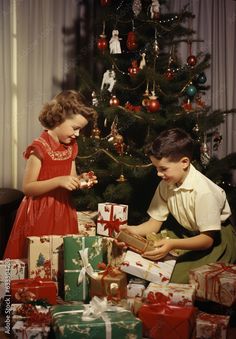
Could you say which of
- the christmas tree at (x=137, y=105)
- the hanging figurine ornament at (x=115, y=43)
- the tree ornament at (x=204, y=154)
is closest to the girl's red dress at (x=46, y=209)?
the christmas tree at (x=137, y=105)

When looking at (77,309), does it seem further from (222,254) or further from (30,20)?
(30,20)

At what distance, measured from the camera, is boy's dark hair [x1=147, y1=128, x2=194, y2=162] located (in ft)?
9.51

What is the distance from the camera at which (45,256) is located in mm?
2971

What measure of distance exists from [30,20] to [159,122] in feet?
4.34

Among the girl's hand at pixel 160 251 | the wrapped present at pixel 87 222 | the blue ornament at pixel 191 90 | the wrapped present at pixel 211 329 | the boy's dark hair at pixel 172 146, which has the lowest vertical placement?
the wrapped present at pixel 211 329

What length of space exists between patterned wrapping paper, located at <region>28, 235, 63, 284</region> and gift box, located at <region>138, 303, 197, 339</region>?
27.3 inches

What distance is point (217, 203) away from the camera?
289 cm

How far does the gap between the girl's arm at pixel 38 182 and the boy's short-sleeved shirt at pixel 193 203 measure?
0.49 meters

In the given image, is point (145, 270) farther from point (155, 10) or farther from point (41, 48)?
point (41, 48)

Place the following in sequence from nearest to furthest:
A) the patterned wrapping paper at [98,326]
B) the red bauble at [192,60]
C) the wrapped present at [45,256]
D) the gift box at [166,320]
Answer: the patterned wrapping paper at [98,326] < the gift box at [166,320] < the wrapped present at [45,256] < the red bauble at [192,60]

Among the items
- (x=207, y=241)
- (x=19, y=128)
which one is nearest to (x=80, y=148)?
(x=19, y=128)

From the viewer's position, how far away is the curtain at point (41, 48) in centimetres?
394

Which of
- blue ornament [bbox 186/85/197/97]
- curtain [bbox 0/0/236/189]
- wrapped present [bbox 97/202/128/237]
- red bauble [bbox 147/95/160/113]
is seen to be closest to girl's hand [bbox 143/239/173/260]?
wrapped present [bbox 97/202/128/237]

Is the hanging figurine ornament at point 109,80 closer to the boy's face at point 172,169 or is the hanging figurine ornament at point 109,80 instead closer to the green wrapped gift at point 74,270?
the boy's face at point 172,169
